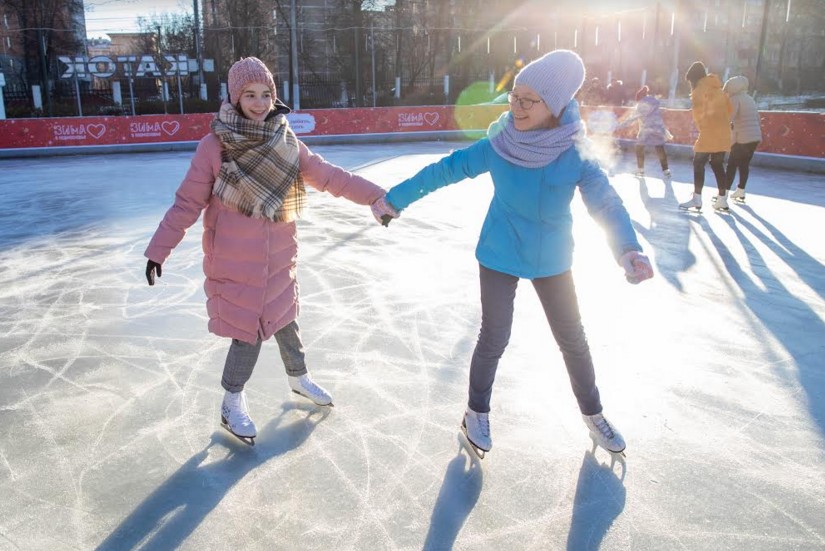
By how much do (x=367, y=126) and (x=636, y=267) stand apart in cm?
1639

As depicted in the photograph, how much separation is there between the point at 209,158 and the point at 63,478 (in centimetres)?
138

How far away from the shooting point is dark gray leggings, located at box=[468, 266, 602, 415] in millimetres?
2619

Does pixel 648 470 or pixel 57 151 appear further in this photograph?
pixel 57 151

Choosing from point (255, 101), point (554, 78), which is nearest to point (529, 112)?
point (554, 78)

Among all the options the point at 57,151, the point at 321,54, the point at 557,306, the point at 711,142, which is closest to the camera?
the point at 557,306

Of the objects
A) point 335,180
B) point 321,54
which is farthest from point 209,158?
point 321,54

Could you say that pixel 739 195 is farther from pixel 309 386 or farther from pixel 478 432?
pixel 309 386

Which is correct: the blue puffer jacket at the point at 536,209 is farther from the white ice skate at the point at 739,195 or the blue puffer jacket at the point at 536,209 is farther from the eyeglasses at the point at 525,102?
the white ice skate at the point at 739,195

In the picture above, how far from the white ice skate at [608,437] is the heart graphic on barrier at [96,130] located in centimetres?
1572

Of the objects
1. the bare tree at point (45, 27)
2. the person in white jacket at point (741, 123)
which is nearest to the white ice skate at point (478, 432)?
the person in white jacket at point (741, 123)

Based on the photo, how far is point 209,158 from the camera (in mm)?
2695

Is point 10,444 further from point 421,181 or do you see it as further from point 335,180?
point 421,181

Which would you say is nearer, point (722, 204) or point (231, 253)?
point (231, 253)

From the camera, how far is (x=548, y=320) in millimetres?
2662
